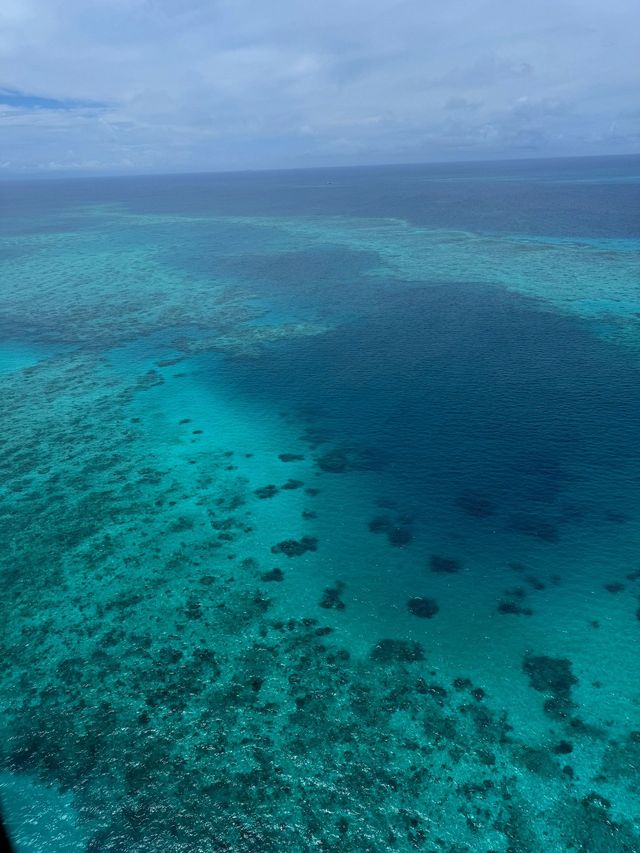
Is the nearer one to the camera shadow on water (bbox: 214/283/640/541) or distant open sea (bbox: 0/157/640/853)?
distant open sea (bbox: 0/157/640/853)

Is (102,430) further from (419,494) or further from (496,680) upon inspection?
(496,680)

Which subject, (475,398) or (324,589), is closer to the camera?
(324,589)

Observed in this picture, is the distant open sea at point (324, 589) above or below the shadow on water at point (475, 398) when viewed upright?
below

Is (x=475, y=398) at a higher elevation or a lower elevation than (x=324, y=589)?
higher

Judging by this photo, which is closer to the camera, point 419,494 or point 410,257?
point 419,494

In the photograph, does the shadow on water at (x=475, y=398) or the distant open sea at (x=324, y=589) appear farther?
the shadow on water at (x=475, y=398)

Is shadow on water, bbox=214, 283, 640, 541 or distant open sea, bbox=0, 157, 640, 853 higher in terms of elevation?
shadow on water, bbox=214, 283, 640, 541

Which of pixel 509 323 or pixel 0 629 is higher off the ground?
pixel 509 323

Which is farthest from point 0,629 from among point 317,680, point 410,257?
A: point 410,257
